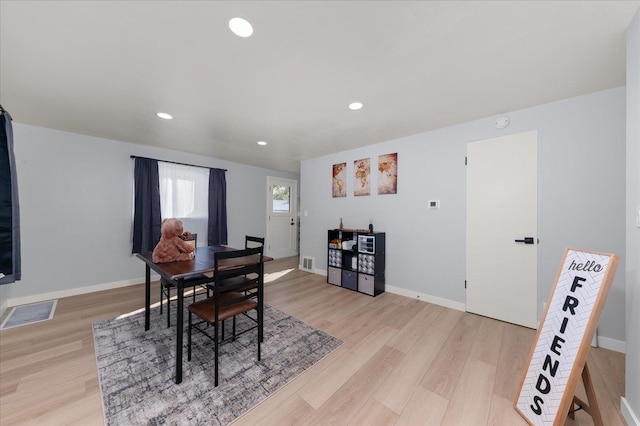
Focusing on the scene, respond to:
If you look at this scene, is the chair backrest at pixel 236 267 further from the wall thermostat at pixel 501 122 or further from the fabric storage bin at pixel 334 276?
the wall thermostat at pixel 501 122

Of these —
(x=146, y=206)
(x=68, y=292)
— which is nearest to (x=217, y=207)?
(x=146, y=206)

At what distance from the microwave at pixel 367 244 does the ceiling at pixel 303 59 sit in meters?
1.66

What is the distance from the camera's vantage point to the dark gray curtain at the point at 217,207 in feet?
15.5

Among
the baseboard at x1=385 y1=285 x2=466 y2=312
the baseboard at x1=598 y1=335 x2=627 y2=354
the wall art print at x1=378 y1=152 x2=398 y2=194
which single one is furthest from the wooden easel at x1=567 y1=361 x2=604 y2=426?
the wall art print at x1=378 y1=152 x2=398 y2=194

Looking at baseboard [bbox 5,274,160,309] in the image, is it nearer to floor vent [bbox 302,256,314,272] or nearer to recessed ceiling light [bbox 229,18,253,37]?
floor vent [bbox 302,256,314,272]

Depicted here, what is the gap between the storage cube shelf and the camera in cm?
348

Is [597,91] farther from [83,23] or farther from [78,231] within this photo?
[78,231]

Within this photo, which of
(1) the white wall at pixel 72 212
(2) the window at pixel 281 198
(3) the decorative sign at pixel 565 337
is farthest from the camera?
(2) the window at pixel 281 198

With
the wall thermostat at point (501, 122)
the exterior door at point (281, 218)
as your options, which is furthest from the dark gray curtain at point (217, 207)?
the wall thermostat at point (501, 122)

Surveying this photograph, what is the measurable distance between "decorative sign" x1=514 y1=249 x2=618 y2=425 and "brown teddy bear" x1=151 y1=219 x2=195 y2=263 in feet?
9.02

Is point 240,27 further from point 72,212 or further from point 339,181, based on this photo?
point 72,212

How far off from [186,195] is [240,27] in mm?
3748

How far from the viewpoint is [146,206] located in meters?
3.89

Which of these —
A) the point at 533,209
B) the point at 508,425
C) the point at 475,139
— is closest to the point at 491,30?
the point at 475,139
